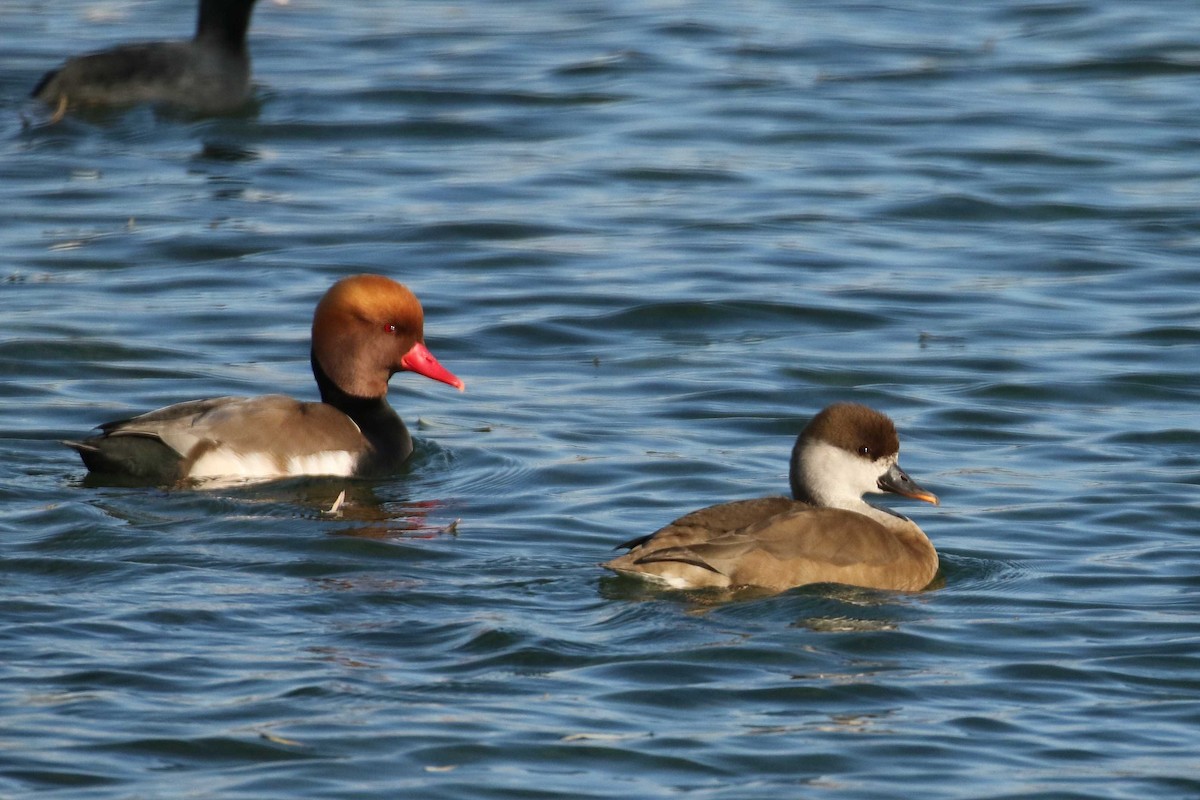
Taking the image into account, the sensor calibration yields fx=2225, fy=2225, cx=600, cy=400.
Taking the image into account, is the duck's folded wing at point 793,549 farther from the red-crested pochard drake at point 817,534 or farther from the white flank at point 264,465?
the white flank at point 264,465

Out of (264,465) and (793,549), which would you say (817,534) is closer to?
(793,549)

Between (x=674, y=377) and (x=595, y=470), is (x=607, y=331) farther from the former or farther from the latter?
(x=595, y=470)

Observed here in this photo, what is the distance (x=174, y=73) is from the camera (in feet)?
60.0

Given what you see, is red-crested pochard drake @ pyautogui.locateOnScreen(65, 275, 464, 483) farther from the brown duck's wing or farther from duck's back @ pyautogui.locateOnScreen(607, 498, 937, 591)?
duck's back @ pyautogui.locateOnScreen(607, 498, 937, 591)

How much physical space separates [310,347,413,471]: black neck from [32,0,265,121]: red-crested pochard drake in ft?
26.7

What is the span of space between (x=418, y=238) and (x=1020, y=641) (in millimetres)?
8124

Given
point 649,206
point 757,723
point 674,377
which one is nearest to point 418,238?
point 649,206

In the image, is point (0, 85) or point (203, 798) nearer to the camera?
point (203, 798)

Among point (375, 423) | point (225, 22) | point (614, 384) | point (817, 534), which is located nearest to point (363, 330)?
point (375, 423)

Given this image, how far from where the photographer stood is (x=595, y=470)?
33.3 feet

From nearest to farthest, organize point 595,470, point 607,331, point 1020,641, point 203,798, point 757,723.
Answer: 1. point 203,798
2. point 757,723
3. point 1020,641
4. point 595,470
5. point 607,331

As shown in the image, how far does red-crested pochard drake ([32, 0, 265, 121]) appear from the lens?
17.8 metres

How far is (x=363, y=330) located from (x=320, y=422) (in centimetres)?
64

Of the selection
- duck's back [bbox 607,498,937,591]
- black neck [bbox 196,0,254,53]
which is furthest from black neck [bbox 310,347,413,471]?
black neck [bbox 196,0,254,53]
